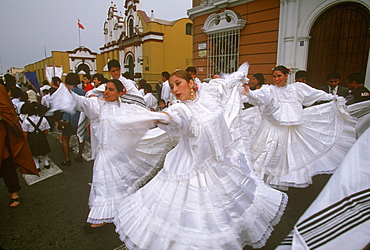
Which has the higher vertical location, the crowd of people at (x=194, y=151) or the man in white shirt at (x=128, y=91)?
the man in white shirt at (x=128, y=91)

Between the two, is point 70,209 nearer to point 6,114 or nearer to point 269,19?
point 6,114

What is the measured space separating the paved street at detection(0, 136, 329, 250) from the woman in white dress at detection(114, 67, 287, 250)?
105 cm

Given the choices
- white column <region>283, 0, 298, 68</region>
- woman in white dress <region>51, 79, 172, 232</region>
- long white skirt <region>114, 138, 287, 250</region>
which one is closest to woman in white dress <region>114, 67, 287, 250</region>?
long white skirt <region>114, 138, 287, 250</region>

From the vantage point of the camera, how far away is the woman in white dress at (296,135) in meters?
3.93

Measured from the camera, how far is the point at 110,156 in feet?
10.5

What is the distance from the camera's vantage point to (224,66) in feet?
34.5

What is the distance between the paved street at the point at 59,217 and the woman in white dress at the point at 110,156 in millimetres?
264

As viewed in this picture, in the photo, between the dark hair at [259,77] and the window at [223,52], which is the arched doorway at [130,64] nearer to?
the window at [223,52]

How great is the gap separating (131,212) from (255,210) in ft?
3.57

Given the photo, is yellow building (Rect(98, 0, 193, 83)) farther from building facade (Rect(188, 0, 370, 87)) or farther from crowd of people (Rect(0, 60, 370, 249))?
crowd of people (Rect(0, 60, 370, 249))

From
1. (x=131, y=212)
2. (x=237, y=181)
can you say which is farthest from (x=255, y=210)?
(x=131, y=212)

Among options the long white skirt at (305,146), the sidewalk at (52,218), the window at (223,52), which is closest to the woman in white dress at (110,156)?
the sidewalk at (52,218)

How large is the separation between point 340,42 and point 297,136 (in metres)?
5.08

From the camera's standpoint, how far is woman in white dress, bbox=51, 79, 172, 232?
2.95 metres
